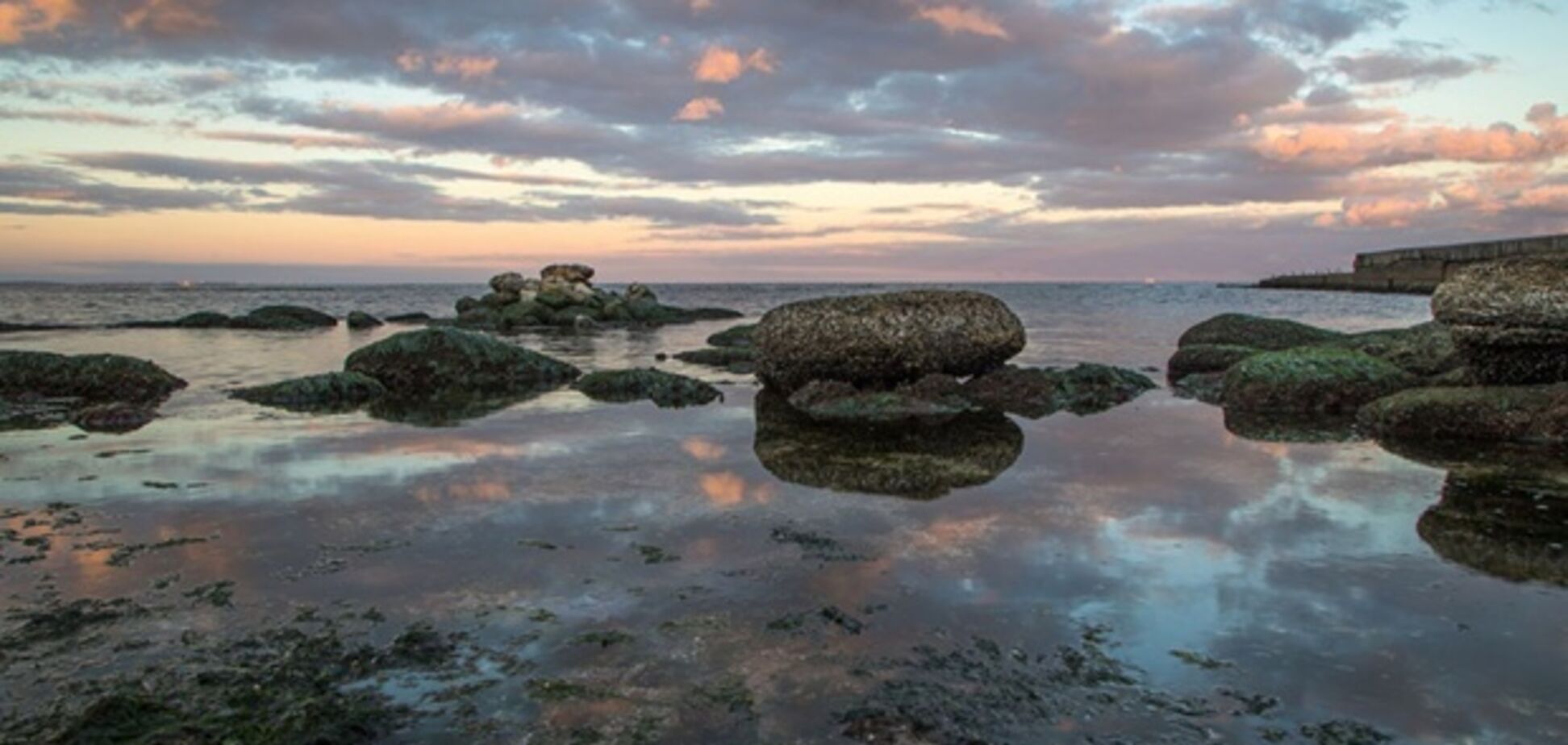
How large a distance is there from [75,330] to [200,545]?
29.0 m

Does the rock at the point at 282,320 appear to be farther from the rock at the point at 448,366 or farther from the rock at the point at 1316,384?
the rock at the point at 1316,384

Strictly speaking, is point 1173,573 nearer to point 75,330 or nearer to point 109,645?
point 109,645

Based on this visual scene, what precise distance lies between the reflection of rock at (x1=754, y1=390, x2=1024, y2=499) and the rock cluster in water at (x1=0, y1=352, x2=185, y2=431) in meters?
7.76

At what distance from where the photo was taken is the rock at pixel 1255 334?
19125 mm

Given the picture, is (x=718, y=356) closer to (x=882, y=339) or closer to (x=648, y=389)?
(x=648, y=389)

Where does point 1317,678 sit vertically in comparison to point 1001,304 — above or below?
below

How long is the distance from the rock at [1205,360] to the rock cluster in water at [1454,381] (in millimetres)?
2506

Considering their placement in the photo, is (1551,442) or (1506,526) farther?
(1551,442)

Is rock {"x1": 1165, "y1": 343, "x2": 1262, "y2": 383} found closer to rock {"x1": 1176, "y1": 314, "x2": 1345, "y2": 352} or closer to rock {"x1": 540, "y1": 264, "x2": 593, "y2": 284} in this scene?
rock {"x1": 1176, "y1": 314, "x2": 1345, "y2": 352}

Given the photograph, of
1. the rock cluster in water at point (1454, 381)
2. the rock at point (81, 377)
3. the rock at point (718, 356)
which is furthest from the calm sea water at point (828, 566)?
the rock at point (718, 356)

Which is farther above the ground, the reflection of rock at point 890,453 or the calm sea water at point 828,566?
the calm sea water at point 828,566

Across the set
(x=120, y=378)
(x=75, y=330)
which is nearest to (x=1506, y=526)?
(x=120, y=378)

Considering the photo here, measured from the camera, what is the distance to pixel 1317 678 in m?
3.85

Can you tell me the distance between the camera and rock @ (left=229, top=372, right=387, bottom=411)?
12.2 metres
